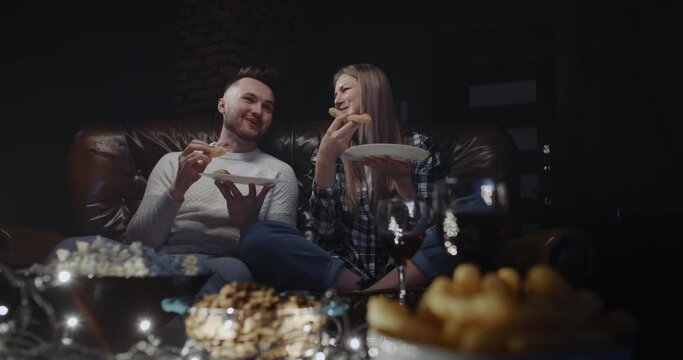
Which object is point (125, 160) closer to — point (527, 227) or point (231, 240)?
point (231, 240)

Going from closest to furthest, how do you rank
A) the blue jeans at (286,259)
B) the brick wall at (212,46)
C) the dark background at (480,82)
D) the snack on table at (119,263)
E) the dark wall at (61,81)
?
the snack on table at (119,263) < the blue jeans at (286,259) < the dark wall at (61,81) < the dark background at (480,82) < the brick wall at (212,46)

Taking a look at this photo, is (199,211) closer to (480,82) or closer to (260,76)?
(260,76)

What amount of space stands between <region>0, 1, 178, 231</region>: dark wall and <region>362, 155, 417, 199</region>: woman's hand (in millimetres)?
1960

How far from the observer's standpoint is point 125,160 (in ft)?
8.53

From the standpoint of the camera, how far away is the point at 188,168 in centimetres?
209

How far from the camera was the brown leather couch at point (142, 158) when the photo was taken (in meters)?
2.33

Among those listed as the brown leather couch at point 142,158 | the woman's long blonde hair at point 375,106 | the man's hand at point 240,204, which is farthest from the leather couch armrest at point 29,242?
the woman's long blonde hair at point 375,106

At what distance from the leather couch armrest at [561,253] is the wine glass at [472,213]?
3.09 feet

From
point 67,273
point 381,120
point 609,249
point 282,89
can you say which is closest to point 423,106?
point 282,89

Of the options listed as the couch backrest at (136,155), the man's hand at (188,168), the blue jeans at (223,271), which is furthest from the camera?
the couch backrest at (136,155)

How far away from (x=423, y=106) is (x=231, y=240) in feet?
9.10

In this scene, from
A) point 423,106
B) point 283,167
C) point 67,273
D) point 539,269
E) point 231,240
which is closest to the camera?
point 539,269

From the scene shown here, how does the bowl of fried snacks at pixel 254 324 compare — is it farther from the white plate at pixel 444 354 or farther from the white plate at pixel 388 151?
the white plate at pixel 388 151

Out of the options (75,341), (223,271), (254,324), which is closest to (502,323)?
(254,324)
